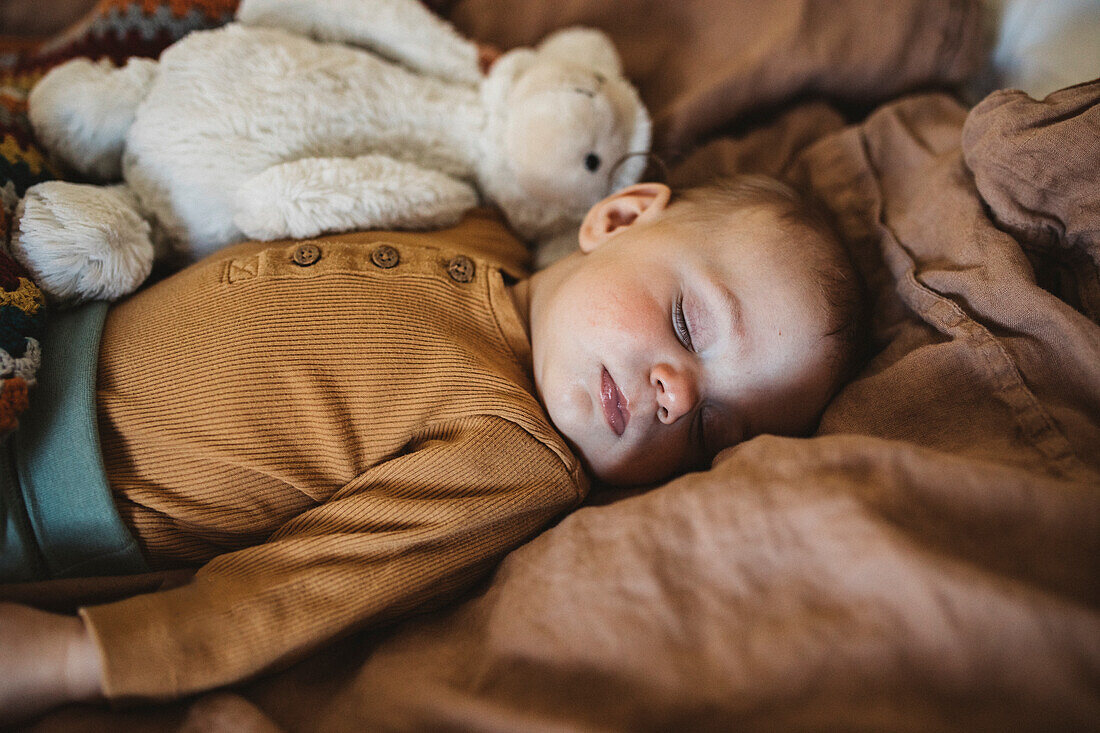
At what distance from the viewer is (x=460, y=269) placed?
3.84 feet

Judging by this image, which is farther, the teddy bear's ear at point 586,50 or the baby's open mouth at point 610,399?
the teddy bear's ear at point 586,50

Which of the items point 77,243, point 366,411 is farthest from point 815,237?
point 77,243


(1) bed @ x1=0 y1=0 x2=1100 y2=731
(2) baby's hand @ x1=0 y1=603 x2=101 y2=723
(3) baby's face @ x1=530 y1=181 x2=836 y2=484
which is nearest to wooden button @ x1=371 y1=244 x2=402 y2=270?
(3) baby's face @ x1=530 y1=181 x2=836 y2=484

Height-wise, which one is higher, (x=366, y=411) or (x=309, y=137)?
(x=309, y=137)

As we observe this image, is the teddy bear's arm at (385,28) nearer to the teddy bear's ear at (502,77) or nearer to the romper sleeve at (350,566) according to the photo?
the teddy bear's ear at (502,77)

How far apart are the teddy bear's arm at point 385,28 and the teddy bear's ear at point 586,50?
0.61ft

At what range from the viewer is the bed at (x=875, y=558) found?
1.94 feet

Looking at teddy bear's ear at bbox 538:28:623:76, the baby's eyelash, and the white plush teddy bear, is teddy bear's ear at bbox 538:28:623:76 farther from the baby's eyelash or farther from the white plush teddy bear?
the baby's eyelash

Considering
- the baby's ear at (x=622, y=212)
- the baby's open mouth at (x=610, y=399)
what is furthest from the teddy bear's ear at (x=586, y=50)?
the baby's open mouth at (x=610, y=399)

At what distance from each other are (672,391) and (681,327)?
12 centimetres

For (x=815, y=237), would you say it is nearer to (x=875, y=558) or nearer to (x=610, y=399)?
(x=610, y=399)

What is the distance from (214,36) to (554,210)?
72 centimetres

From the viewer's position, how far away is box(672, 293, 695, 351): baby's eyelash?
1.04 metres

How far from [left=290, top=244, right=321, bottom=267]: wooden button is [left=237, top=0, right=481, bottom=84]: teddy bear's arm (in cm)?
57
